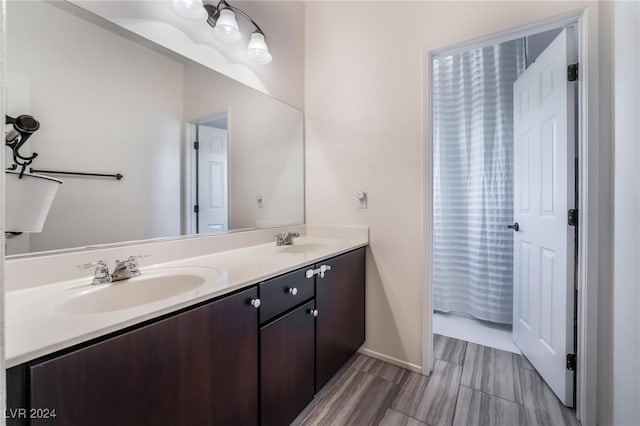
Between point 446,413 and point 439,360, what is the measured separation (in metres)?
0.51

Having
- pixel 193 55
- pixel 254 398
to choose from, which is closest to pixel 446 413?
pixel 254 398

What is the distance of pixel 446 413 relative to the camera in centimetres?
140

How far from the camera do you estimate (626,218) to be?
1.11 meters

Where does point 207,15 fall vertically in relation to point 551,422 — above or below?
above

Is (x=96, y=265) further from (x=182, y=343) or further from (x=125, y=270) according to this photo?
(x=182, y=343)

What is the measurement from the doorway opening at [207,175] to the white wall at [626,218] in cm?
189

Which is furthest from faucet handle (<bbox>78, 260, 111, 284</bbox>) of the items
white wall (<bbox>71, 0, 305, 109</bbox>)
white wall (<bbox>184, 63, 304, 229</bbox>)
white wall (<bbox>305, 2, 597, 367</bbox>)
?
white wall (<bbox>305, 2, 597, 367</bbox>)

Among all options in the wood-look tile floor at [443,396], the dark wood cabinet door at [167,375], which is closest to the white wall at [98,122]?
the dark wood cabinet door at [167,375]

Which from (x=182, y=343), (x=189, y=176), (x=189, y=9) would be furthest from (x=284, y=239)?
(x=189, y=9)

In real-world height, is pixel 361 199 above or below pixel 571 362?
above

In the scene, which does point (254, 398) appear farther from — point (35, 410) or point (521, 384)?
point (521, 384)

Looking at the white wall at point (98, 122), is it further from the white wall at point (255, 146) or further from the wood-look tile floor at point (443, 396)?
the wood-look tile floor at point (443, 396)

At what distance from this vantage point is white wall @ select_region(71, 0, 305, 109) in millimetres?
1188

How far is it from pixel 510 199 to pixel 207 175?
234cm
